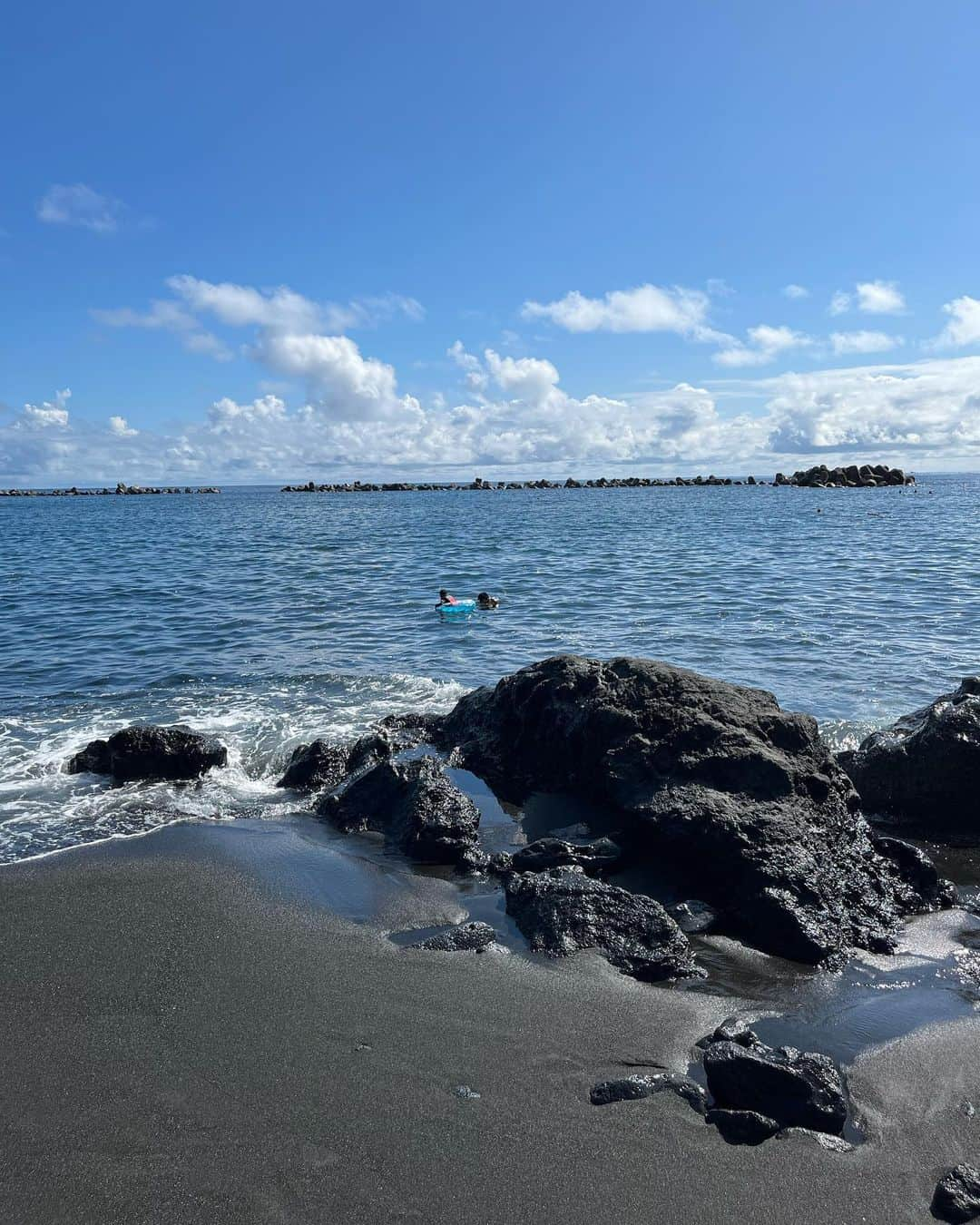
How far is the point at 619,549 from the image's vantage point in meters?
43.8

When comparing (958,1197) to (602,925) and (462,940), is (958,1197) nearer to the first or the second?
(602,925)

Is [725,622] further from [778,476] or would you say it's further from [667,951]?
[778,476]

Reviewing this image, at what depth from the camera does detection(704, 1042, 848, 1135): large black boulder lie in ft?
16.4

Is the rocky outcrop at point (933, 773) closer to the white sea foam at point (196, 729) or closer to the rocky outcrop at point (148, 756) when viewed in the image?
the white sea foam at point (196, 729)

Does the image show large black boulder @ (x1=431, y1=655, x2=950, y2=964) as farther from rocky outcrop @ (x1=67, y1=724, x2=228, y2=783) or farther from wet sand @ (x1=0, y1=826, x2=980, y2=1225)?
rocky outcrop @ (x1=67, y1=724, x2=228, y2=783)

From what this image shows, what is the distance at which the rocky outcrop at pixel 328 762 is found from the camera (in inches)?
446

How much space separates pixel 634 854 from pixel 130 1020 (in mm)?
4899

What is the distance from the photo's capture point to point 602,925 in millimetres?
7184

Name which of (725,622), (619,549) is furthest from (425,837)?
(619,549)

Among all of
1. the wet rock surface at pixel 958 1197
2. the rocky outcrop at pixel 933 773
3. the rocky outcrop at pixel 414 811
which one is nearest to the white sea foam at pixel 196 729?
the rocky outcrop at pixel 414 811

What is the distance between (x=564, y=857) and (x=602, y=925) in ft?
4.21

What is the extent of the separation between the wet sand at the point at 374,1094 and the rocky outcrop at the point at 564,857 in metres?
1.56

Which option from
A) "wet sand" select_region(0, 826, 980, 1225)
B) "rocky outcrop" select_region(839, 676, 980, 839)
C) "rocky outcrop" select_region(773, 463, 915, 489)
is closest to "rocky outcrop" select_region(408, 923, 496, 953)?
"wet sand" select_region(0, 826, 980, 1225)

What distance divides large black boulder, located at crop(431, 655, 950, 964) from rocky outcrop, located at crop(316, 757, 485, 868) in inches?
58.1
